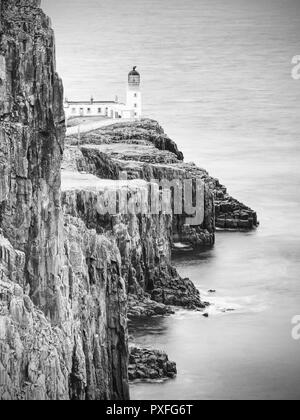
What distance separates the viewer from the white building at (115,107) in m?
190

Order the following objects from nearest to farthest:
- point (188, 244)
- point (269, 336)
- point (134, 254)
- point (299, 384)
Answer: point (299, 384) → point (269, 336) → point (134, 254) → point (188, 244)

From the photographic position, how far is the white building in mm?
189500

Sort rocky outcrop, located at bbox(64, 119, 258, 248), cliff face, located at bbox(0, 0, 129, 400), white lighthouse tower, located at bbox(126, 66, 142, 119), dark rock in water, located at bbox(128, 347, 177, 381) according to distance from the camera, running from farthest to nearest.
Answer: white lighthouse tower, located at bbox(126, 66, 142, 119) < rocky outcrop, located at bbox(64, 119, 258, 248) < dark rock in water, located at bbox(128, 347, 177, 381) < cliff face, located at bbox(0, 0, 129, 400)

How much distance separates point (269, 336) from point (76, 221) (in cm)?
2158

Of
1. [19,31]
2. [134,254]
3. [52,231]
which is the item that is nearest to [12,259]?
[52,231]

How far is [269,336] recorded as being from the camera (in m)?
114

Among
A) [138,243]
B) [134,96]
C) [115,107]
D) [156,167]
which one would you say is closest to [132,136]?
[156,167]

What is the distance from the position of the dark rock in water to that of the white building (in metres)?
84.1

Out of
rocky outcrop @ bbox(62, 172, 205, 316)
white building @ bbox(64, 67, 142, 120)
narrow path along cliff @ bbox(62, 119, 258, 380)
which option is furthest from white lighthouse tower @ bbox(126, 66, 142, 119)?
rocky outcrop @ bbox(62, 172, 205, 316)

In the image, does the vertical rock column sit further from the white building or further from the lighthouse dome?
the lighthouse dome

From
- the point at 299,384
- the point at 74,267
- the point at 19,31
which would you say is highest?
the point at 19,31

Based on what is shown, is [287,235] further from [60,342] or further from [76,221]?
[60,342]

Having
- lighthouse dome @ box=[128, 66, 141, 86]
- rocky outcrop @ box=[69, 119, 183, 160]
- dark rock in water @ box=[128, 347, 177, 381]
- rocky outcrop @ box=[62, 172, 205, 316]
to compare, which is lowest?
dark rock in water @ box=[128, 347, 177, 381]

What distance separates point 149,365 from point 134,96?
8955 centimetres
